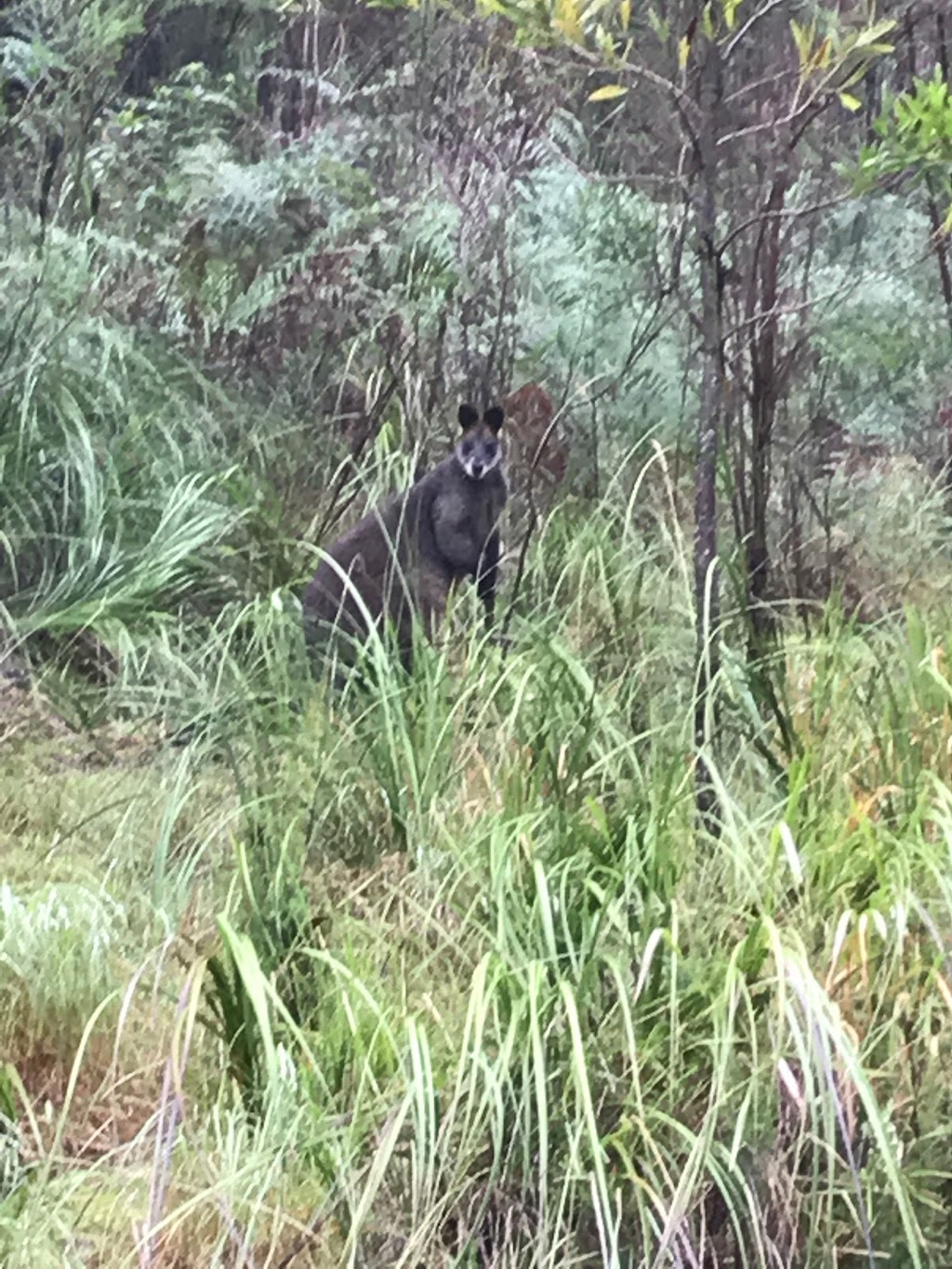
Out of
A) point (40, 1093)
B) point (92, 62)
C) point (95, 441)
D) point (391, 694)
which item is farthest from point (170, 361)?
point (40, 1093)

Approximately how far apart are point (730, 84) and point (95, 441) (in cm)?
304

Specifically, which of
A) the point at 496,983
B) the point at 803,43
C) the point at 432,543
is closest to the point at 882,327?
the point at 432,543

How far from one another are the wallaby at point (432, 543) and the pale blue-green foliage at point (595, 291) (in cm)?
63

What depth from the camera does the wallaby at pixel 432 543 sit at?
4.42m

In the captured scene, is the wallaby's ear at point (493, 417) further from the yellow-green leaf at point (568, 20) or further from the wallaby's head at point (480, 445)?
the yellow-green leaf at point (568, 20)

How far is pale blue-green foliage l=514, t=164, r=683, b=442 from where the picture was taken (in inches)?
222

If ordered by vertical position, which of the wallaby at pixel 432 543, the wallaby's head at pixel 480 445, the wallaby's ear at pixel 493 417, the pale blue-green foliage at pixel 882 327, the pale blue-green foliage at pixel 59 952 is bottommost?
the pale blue-green foliage at pixel 59 952

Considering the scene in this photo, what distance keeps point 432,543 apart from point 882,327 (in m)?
2.38

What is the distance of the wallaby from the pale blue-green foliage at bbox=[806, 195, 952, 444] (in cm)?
139

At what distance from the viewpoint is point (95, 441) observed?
5117 mm

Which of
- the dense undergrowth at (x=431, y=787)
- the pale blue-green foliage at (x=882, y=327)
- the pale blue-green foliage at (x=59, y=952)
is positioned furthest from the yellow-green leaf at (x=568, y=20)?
the pale blue-green foliage at (x=882, y=327)

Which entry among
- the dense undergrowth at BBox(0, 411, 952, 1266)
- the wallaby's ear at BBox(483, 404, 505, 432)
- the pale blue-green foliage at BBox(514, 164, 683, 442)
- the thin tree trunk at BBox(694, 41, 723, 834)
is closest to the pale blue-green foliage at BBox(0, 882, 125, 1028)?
the dense undergrowth at BBox(0, 411, 952, 1266)

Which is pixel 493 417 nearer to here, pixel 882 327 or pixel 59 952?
pixel 882 327

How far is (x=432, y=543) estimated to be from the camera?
4699 millimetres
